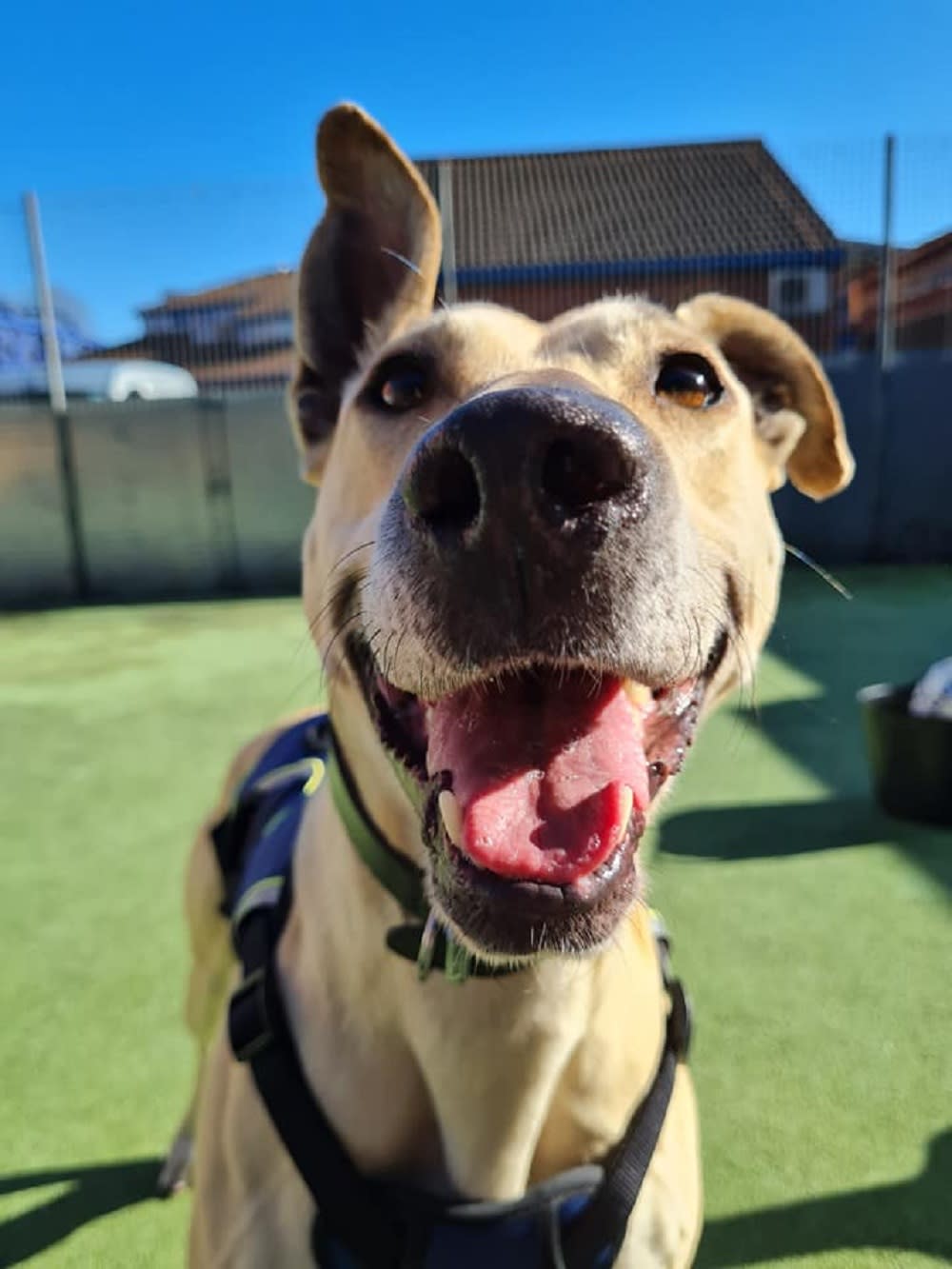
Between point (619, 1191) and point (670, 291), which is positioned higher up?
point (670, 291)

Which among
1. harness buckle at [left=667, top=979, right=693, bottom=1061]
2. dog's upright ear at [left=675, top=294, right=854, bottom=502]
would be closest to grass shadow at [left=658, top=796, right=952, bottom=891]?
dog's upright ear at [left=675, top=294, right=854, bottom=502]

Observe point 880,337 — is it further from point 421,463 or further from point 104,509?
point 421,463

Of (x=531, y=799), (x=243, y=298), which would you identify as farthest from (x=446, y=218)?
(x=531, y=799)

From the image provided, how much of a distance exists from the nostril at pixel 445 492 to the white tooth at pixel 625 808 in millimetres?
414

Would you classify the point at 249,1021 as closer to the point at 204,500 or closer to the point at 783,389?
the point at 783,389

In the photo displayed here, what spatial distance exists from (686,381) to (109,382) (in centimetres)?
974

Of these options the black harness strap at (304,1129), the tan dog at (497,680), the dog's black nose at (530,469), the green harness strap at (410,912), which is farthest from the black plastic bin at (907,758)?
the dog's black nose at (530,469)

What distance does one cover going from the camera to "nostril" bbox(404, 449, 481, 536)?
1.06m

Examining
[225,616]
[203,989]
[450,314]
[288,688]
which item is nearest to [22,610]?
[225,616]

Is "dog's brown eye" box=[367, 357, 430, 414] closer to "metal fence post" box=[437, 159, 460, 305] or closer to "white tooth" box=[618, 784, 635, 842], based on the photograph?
→ "white tooth" box=[618, 784, 635, 842]

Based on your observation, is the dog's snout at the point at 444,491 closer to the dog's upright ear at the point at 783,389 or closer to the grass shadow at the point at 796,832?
the dog's upright ear at the point at 783,389

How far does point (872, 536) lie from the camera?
991 cm

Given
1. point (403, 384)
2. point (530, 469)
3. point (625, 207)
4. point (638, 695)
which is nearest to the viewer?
point (530, 469)

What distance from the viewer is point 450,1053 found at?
147 centimetres
